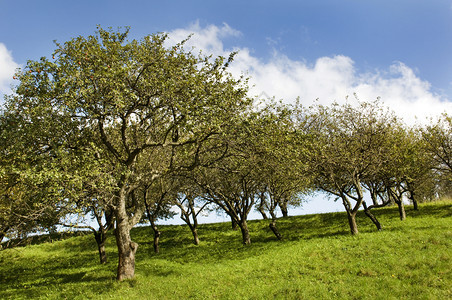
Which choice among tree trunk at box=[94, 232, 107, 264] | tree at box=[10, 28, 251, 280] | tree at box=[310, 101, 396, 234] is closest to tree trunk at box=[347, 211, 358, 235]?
tree at box=[310, 101, 396, 234]

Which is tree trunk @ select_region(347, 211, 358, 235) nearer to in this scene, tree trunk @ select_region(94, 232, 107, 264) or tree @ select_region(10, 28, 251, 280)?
tree @ select_region(10, 28, 251, 280)

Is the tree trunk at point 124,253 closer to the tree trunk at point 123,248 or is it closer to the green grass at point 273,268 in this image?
the tree trunk at point 123,248

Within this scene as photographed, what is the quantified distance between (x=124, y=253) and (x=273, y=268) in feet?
38.2

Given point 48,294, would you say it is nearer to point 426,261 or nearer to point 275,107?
point 275,107

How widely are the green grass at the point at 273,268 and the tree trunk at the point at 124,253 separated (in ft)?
2.72

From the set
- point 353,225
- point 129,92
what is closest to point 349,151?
point 353,225

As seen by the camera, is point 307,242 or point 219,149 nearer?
point 219,149

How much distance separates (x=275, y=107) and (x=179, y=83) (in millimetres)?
8788

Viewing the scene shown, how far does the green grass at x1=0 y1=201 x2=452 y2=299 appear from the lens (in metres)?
17.5

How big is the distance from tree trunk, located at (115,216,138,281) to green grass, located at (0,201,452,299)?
83 centimetres

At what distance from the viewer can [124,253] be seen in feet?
72.5

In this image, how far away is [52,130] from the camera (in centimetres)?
2056

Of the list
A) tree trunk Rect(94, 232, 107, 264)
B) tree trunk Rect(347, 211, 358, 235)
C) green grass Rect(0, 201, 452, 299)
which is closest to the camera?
green grass Rect(0, 201, 452, 299)

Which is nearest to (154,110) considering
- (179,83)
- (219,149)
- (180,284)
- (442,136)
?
(179,83)
